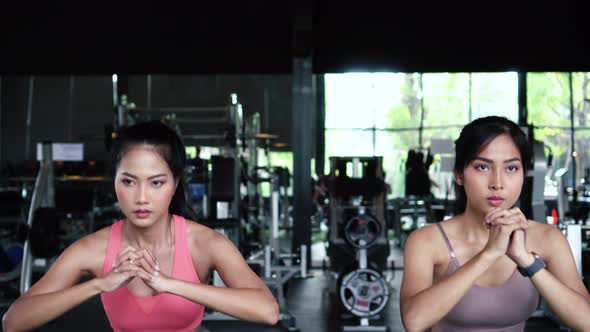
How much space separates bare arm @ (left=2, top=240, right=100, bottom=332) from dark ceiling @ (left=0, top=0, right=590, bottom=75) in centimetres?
437

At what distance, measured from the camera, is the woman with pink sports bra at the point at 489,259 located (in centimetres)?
186

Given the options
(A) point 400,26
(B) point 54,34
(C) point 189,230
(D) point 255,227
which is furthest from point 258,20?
(C) point 189,230

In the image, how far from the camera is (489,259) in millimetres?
1847

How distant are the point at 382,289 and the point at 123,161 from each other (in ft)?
12.3

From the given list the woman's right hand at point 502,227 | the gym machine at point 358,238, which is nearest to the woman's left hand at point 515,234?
the woman's right hand at point 502,227

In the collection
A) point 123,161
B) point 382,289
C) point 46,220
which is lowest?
point 382,289

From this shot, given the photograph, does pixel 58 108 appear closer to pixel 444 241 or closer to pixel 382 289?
pixel 382 289

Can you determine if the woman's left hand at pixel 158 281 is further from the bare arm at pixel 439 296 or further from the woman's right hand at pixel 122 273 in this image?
the bare arm at pixel 439 296

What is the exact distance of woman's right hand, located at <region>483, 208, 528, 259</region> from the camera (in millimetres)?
1844

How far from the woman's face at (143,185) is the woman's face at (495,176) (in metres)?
0.79

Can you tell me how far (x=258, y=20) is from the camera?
21.2ft

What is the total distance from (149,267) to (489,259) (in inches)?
31.9

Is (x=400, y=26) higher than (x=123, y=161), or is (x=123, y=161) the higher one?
(x=400, y=26)

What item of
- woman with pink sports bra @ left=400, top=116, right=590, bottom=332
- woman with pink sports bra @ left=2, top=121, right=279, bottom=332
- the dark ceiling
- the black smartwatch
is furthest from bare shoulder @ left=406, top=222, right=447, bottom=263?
the dark ceiling
